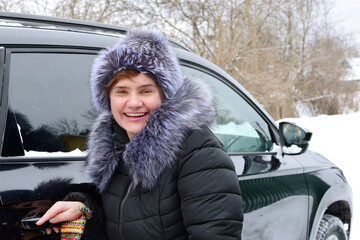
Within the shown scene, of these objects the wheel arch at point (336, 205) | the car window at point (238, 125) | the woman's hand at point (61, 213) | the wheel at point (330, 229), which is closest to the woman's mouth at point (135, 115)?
the woman's hand at point (61, 213)

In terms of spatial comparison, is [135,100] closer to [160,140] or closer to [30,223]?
[160,140]

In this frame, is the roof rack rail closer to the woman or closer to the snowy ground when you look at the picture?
the woman

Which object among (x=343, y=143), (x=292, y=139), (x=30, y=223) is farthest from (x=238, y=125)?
(x=343, y=143)

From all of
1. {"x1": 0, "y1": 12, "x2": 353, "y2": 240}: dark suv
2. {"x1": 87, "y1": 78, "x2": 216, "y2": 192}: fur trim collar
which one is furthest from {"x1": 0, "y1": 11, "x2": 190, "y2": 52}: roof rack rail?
{"x1": 87, "y1": 78, "x2": 216, "y2": 192}: fur trim collar

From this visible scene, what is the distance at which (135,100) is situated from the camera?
1.45 meters

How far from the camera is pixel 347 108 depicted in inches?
792

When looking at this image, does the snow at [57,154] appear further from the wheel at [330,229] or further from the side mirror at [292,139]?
the wheel at [330,229]

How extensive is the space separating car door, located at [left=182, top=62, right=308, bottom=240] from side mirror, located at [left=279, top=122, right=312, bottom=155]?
6 centimetres

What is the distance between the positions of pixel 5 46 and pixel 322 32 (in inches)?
1045

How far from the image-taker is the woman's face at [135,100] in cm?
146

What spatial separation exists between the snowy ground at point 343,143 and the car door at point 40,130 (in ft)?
11.8

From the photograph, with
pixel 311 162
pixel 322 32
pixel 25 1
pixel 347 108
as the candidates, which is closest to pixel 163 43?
pixel 311 162

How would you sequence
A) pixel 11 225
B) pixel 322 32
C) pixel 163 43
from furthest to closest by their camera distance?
pixel 322 32 → pixel 163 43 → pixel 11 225

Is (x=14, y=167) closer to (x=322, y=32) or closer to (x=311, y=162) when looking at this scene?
(x=311, y=162)
